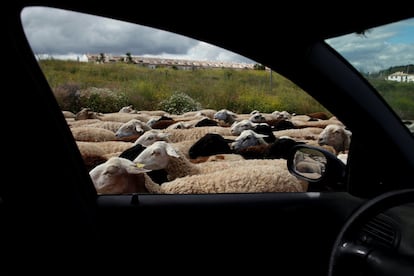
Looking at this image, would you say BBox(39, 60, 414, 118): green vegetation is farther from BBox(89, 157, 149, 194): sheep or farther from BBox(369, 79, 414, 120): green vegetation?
BBox(369, 79, 414, 120): green vegetation

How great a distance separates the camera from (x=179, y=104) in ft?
14.2

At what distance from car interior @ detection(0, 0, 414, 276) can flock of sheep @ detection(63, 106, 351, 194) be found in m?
0.21

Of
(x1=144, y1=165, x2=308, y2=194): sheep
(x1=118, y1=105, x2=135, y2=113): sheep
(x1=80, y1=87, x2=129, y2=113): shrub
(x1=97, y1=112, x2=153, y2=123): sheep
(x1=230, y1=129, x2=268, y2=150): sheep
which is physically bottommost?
(x1=144, y1=165, x2=308, y2=194): sheep

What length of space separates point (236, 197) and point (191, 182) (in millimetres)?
635

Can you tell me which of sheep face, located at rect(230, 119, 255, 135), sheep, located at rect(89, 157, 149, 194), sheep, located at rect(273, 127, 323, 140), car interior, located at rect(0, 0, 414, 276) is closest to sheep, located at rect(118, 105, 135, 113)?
sheep face, located at rect(230, 119, 255, 135)

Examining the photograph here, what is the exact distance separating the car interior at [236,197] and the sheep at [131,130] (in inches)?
A: 104

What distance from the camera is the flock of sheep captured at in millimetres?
2301

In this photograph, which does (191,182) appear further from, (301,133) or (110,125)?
(301,133)

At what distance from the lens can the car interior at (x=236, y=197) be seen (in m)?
1.07

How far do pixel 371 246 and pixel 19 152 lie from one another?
891 mm

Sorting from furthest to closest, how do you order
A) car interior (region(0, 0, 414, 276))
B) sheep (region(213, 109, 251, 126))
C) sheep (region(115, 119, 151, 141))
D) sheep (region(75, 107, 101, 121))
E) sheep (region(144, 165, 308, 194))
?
sheep (region(115, 119, 151, 141)) < sheep (region(213, 109, 251, 126)) < sheep (region(75, 107, 101, 121)) < sheep (region(144, 165, 308, 194)) < car interior (region(0, 0, 414, 276))

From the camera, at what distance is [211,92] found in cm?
368

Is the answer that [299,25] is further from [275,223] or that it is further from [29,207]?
[29,207]

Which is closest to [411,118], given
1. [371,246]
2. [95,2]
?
[371,246]
